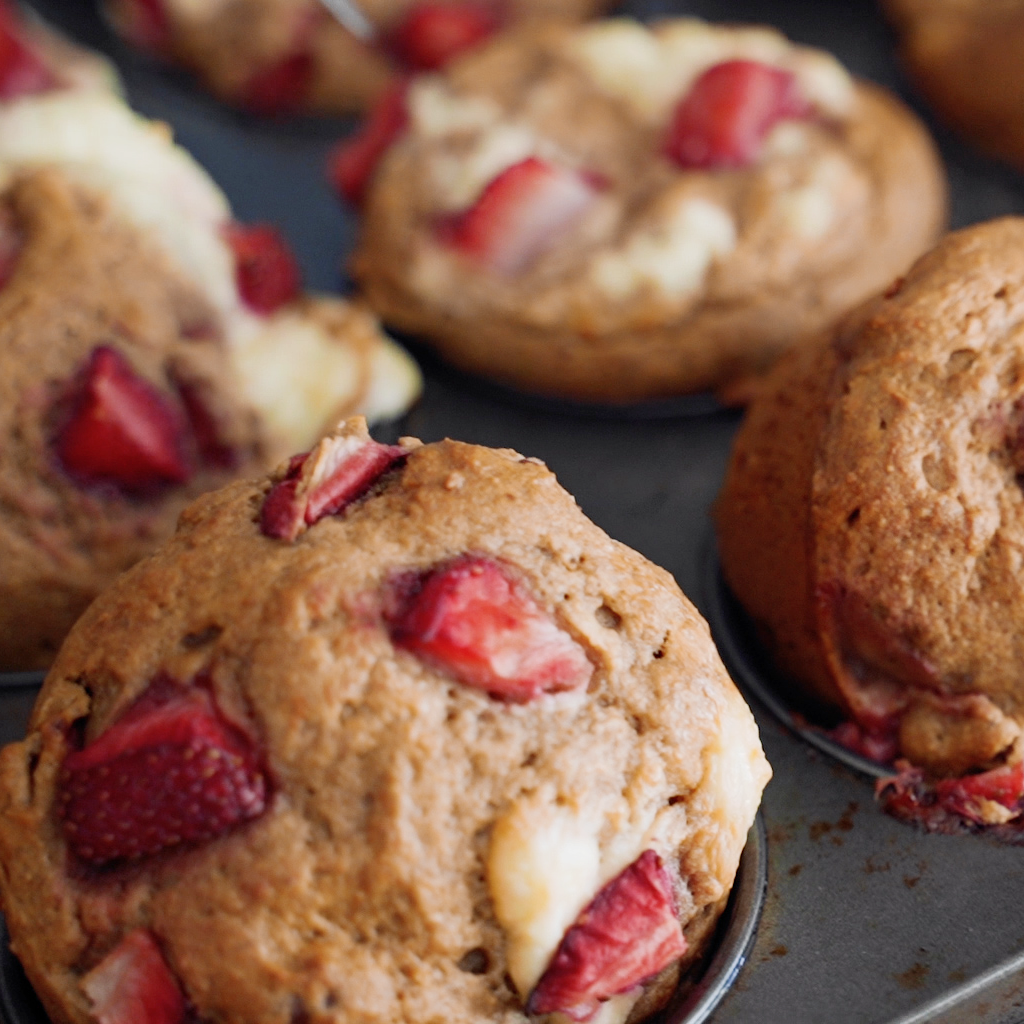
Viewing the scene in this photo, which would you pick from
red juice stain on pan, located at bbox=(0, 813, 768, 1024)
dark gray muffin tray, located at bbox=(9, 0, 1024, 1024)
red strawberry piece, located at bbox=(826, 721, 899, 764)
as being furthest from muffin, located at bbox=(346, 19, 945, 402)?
red juice stain on pan, located at bbox=(0, 813, 768, 1024)

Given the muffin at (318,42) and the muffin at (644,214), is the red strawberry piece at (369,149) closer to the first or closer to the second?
the muffin at (644,214)

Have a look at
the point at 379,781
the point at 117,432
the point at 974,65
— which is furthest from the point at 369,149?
the point at 379,781

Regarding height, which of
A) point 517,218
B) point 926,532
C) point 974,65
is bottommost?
point 517,218

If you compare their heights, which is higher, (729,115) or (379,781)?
(729,115)

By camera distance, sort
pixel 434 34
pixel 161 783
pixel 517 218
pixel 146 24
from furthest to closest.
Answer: pixel 146 24, pixel 434 34, pixel 517 218, pixel 161 783

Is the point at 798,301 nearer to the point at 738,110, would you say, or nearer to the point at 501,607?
the point at 738,110

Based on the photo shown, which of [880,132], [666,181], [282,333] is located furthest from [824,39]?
[282,333]

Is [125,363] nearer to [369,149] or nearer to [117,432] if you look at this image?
[117,432]

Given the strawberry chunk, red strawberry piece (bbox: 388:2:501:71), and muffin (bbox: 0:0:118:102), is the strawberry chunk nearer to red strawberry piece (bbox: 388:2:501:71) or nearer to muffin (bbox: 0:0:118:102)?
muffin (bbox: 0:0:118:102)
